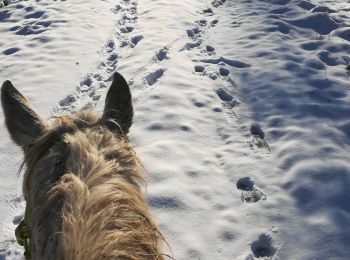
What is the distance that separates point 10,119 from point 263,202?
8.29 ft

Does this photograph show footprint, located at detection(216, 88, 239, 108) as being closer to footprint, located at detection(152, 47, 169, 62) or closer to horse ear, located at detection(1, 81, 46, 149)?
footprint, located at detection(152, 47, 169, 62)

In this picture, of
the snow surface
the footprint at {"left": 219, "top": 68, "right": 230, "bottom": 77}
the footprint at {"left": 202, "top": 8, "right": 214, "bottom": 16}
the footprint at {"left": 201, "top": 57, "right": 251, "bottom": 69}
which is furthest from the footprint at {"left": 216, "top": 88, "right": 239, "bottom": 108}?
the footprint at {"left": 202, "top": 8, "right": 214, "bottom": 16}

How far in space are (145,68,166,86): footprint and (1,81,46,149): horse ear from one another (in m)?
3.72

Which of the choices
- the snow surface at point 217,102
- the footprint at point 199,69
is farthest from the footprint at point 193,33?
the footprint at point 199,69

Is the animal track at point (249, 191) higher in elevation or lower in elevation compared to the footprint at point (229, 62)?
lower

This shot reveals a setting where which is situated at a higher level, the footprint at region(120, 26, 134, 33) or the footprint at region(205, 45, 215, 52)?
the footprint at region(205, 45, 215, 52)

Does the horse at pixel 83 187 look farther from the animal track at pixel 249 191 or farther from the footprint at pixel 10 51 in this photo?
the footprint at pixel 10 51

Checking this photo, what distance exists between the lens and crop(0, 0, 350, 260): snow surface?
3.72 metres

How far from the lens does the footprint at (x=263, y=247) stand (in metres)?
3.45

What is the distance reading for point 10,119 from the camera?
2.29 meters

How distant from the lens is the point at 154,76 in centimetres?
616

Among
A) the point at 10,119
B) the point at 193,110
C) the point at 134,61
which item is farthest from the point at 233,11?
the point at 10,119

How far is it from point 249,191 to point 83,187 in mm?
2770

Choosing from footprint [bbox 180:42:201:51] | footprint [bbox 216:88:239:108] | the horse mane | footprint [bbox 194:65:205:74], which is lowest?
footprint [bbox 216:88:239:108]
